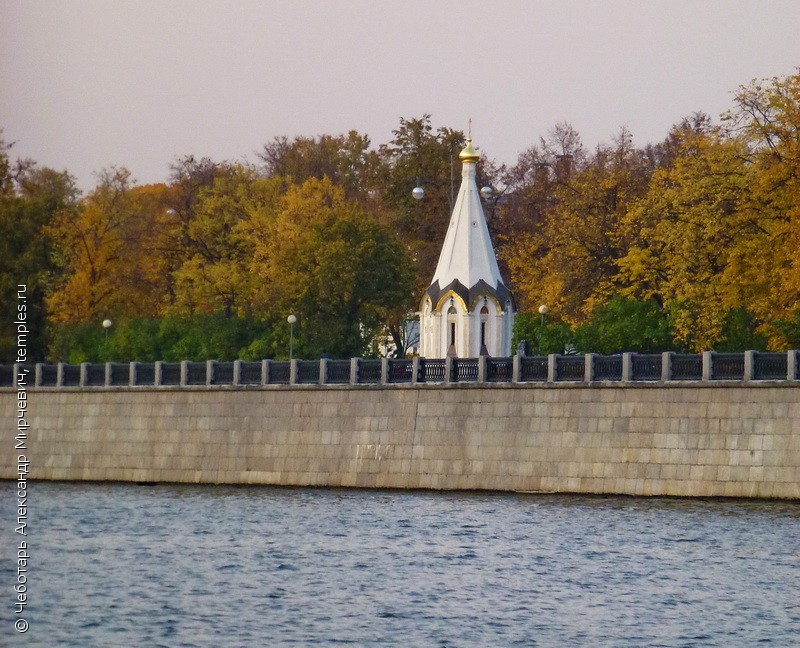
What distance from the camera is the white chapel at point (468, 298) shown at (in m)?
54.1

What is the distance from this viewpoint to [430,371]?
48281 millimetres

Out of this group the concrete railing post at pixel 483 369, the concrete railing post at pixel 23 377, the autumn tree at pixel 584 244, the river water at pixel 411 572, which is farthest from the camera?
the autumn tree at pixel 584 244

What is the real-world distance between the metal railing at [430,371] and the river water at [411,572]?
2.98 metres

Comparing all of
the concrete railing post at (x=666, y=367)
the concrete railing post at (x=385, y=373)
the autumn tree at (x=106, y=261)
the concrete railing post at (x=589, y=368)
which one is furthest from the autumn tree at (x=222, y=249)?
the concrete railing post at (x=666, y=367)

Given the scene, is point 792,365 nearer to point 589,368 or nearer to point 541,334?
point 589,368

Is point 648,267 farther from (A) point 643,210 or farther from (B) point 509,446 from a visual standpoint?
(B) point 509,446

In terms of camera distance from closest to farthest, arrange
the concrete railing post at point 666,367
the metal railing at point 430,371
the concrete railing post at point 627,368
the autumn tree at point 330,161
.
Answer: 1. the metal railing at point 430,371
2. the concrete railing post at point 666,367
3. the concrete railing post at point 627,368
4. the autumn tree at point 330,161

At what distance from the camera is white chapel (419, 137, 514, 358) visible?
54094mm

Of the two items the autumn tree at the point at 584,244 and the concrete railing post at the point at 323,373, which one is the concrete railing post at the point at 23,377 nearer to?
the concrete railing post at the point at 323,373

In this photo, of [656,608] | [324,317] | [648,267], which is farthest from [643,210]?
[656,608]

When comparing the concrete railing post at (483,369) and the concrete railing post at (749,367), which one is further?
the concrete railing post at (483,369)

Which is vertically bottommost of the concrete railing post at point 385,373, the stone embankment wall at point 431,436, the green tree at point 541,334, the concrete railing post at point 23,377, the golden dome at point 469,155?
the stone embankment wall at point 431,436

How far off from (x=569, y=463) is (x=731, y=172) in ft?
35.6

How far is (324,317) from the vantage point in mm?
62125
